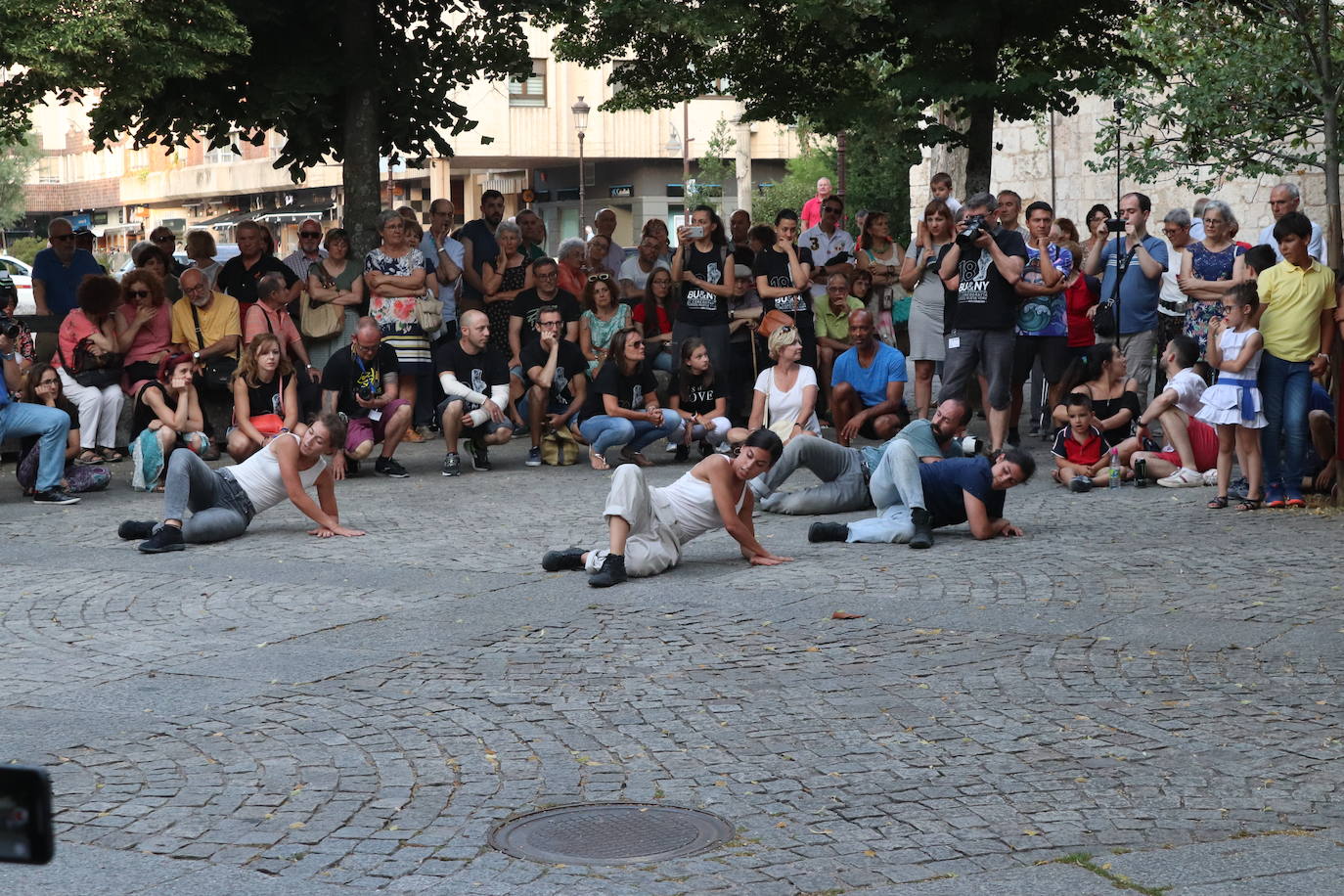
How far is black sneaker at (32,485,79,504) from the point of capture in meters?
Result: 13.3

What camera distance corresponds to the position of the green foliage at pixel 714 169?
58.0m

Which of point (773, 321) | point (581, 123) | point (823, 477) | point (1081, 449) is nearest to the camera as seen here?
point (823, 477)

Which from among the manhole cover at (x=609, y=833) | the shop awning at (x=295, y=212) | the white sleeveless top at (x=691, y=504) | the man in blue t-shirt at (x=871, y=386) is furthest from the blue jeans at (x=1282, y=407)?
the shop awning at (x=295, y=212)

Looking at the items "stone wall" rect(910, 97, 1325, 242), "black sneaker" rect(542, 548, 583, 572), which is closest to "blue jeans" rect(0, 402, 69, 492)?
"black sneaker" rect(542, 548, 583, 572)

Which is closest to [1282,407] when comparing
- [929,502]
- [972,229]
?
[929,502]

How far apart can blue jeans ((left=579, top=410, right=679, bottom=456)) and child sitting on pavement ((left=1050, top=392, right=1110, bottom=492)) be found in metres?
3.32

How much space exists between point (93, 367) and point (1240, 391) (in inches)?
362

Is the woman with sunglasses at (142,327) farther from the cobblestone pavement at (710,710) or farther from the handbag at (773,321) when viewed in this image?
the handbag at (773,321)

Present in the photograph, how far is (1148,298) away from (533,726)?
32.3 feet

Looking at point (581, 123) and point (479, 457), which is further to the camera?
point (581, 123)

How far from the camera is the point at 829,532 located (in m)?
10.7

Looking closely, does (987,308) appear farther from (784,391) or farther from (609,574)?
(609,574)

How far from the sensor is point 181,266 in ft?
60.5

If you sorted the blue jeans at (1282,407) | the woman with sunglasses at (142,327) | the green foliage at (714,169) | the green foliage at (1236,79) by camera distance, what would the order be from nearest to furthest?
1. the blue jeans at (1282,407)
2. the green foliage at (1236,79)
3. the woman with sunglasses at (142,327)
4. the green foliage at (714,169)
